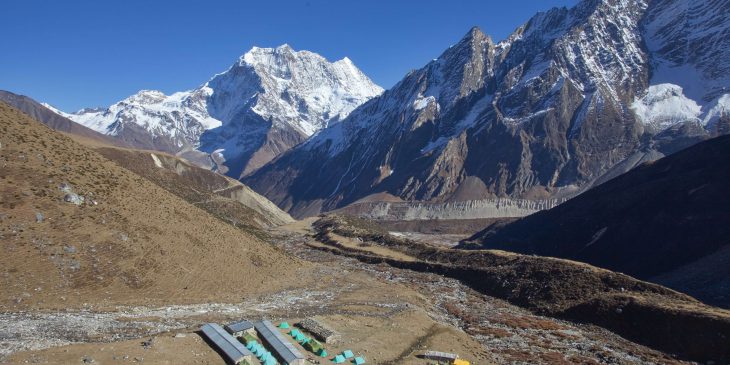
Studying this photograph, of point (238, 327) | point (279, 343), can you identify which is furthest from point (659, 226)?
point (238, 327)

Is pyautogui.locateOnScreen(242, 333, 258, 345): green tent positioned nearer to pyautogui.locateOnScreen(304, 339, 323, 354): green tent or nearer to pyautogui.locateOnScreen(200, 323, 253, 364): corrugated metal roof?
pyautogui.locateOnScreen(200, 323, 253, 364): corrugated metal roof

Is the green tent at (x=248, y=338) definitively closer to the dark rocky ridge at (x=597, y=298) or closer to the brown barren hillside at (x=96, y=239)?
the brown barren hillside at (x=96, y=239)

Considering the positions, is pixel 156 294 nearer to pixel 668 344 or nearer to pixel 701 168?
pixel 668 344

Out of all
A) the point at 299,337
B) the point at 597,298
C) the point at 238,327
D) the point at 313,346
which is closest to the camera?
the point at 238,327

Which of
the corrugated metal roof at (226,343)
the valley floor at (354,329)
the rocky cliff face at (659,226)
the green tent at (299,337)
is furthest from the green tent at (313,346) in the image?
Result: the rocky cliff face at (659,226)

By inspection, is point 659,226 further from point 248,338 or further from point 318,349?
point 248,338

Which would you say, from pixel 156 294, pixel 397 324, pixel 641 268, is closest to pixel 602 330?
pixel 397 324
